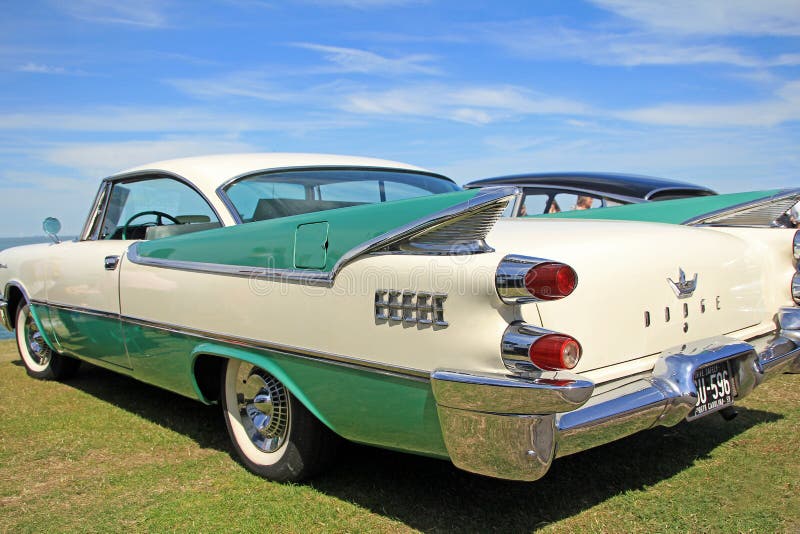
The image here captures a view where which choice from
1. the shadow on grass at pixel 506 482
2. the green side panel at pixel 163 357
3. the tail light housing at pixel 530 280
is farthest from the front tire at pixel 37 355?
the tail light housing at pixel 530 280

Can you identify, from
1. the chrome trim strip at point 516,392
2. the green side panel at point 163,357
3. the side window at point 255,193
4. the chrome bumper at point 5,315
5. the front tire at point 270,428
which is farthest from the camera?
the chrome bumper at point 5,315

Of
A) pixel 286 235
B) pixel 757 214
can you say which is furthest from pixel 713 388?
pixel 286 235

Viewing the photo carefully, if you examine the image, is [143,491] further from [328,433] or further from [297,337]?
[297,337]

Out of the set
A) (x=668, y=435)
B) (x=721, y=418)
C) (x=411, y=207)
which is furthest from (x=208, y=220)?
(x=721, y=418)

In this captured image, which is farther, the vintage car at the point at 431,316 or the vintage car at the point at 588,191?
the vintage car at the point at 588,191

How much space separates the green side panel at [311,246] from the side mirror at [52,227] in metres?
3.07

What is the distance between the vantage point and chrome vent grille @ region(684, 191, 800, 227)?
344cm

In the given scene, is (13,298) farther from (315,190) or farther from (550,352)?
(550,352)

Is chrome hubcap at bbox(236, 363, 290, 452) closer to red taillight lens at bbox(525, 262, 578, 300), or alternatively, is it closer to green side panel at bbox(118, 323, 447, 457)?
green side panel at bbox(118, 323, 447, 457)

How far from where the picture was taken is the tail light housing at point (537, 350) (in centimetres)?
214

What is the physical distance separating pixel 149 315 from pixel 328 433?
1.23 metres

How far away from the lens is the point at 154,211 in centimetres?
453

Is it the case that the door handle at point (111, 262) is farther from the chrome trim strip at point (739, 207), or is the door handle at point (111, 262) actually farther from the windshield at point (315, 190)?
the chrome trim strip at point (739, 207)

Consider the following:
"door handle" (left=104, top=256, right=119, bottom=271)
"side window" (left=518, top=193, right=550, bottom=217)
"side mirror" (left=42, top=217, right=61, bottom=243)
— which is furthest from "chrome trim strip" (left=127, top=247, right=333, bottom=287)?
"side window" (left=518, top=193, right=550, bottom=217)
